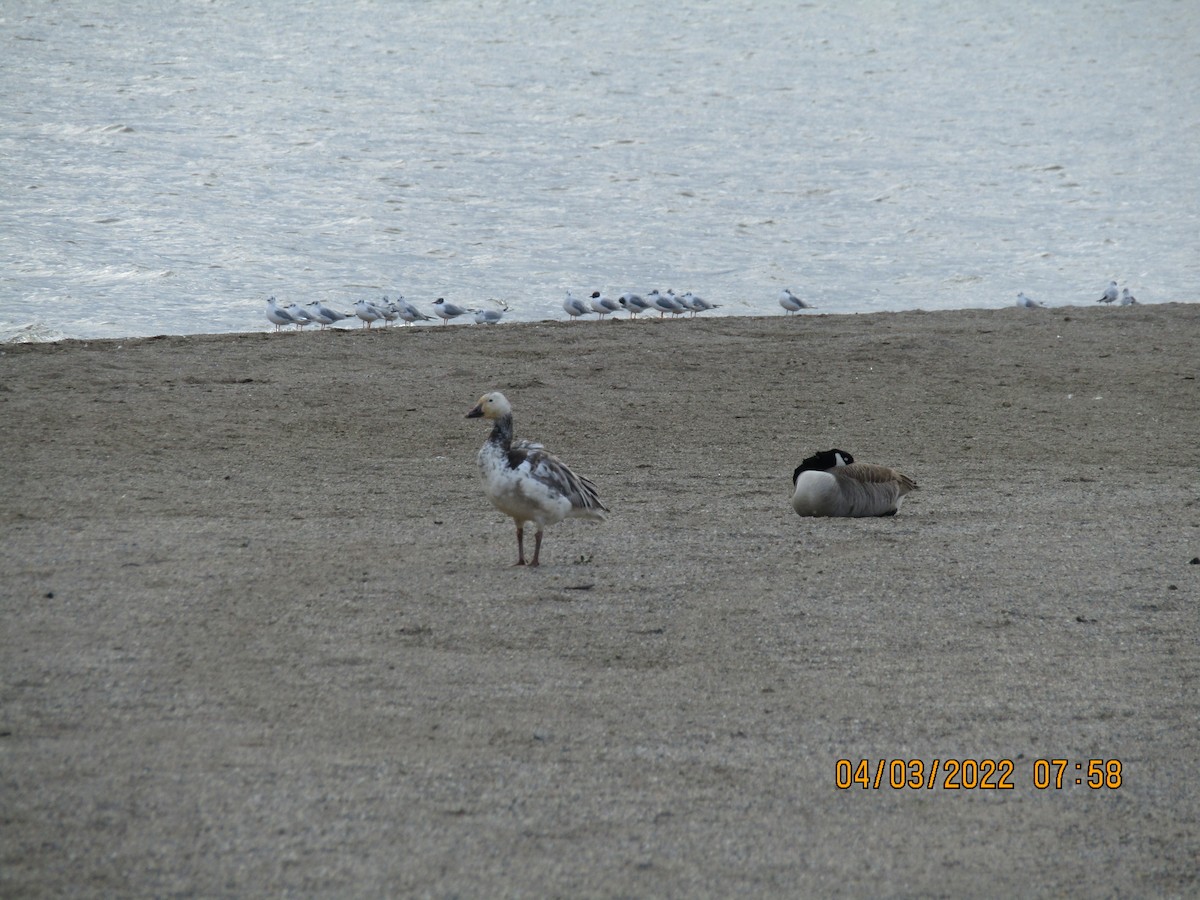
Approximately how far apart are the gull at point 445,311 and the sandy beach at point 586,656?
5.79 metres

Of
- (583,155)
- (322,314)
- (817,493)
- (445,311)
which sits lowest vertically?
(817,493)

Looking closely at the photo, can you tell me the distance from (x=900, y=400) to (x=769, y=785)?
9073 mm

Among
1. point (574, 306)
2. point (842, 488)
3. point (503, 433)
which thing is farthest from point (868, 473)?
point (574, 306)

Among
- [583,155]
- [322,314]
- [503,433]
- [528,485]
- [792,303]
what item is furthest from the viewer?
[583,155]

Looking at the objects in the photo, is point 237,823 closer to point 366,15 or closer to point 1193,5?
point 366,15

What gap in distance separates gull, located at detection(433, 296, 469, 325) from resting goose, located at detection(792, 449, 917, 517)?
986 centimetres

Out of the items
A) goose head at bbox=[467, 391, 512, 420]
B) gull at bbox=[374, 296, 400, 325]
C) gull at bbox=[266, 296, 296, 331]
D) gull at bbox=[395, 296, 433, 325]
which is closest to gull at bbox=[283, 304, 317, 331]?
gull at bbox=[266, 296, 296, 331]

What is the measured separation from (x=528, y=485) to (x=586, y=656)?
5.32ft

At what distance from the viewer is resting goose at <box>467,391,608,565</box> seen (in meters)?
7.89

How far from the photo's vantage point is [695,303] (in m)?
19.6

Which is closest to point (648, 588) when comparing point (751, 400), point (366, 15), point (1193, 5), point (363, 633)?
point (363, 633)

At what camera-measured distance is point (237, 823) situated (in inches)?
180
